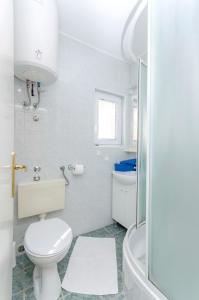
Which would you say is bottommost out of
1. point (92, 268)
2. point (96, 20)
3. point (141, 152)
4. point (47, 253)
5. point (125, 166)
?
point (92, 268)

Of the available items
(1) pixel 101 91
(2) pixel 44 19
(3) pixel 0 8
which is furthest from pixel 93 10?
(3) pixel 0 8

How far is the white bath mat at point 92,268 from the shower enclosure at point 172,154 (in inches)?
33.6

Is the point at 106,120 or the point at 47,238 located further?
the point at 106,120

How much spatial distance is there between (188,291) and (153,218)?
20 cm

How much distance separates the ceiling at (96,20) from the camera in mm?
1421

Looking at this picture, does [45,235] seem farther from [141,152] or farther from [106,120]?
[106,120]

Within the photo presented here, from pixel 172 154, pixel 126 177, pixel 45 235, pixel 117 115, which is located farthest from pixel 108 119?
pixel 172 154

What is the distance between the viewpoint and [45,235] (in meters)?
1.21

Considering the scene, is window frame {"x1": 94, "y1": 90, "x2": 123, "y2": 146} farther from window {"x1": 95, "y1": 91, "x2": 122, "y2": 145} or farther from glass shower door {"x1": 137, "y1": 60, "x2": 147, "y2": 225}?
glass shower door {"x1": 137, "y1": 60, "x2": 147, "y2": 225}

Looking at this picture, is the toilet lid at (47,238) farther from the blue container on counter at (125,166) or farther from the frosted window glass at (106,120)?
the frosted window glass at (106,120)

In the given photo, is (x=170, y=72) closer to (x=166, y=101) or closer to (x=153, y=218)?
(x=166, y=101)

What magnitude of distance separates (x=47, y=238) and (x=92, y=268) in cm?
57

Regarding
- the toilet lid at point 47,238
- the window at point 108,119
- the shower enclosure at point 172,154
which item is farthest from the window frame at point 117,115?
the shower enclosure at point 172,154

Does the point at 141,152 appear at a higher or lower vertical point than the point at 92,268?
higher
